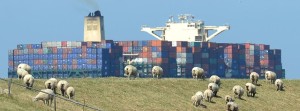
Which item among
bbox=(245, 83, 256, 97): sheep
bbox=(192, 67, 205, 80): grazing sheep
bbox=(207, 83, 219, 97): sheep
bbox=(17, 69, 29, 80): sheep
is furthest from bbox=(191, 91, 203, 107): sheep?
bbox=(192, 67, 205, 80): grazing sheep

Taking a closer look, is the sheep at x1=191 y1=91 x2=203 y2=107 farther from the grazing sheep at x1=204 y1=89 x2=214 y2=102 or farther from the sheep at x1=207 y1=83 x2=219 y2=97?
the sheep at x1=207 y1=83 x2=219 y2=97

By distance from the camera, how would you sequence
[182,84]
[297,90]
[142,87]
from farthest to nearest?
[297,90]
[182,84]
[142,87]

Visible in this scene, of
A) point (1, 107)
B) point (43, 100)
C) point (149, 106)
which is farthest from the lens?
point (149, 106)

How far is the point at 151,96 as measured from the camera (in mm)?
78438

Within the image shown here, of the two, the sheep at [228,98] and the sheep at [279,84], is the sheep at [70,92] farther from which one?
the sheep at [279,84]

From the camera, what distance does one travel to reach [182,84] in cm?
8769

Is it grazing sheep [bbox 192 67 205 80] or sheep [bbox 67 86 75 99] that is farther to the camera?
grazing sheep [bbox 192 67 205 80]

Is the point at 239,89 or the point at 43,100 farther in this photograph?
the point at 239,89

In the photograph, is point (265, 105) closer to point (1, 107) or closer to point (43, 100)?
point (43, 100)

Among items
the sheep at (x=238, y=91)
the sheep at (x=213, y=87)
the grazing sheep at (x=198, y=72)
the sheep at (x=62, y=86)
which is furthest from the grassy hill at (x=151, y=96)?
the grazing sheep at (x=198, y=72)

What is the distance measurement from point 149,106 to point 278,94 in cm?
2168

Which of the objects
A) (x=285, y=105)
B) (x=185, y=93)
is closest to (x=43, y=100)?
(x=185, y=93)

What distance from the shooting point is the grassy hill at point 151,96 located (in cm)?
6644

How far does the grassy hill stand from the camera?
218 feet
